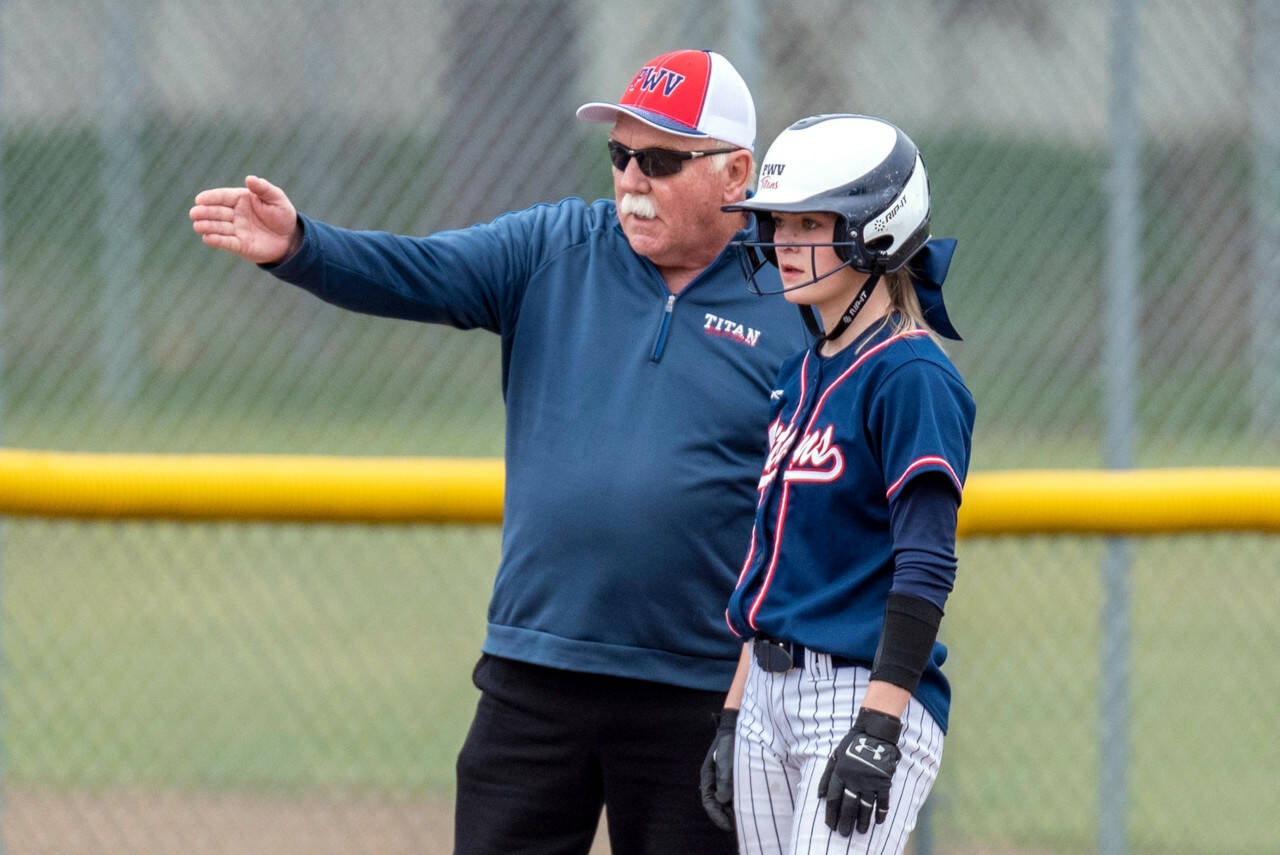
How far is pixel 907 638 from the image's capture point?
2.26 m

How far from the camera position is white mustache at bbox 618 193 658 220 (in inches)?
113

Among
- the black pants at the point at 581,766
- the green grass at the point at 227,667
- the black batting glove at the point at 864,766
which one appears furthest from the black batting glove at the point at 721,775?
the green grass at the point at 227,667

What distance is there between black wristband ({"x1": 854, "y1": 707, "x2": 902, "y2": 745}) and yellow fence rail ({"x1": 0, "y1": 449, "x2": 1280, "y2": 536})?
1.27 meters

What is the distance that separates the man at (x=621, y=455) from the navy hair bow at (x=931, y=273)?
1.38ft

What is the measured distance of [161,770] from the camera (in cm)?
479

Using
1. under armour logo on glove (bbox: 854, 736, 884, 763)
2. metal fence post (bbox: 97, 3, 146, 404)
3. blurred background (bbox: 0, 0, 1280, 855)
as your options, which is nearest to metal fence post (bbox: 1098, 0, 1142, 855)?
blurred background (bbox: 0, 0, 1280, 855)

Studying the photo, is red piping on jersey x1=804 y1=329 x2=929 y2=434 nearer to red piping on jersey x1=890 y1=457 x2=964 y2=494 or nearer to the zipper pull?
red piping on jersey x1=890 y1=457 x2=964 y2=494

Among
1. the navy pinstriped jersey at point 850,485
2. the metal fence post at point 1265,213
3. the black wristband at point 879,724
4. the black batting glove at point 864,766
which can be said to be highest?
the metal fence post at point 1265,213

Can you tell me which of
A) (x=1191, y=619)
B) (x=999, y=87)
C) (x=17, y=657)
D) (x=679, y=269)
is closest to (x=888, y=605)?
(x=679, y=269)

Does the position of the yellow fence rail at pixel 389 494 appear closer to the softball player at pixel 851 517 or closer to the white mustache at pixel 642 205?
the white mustache at pixel 642 205

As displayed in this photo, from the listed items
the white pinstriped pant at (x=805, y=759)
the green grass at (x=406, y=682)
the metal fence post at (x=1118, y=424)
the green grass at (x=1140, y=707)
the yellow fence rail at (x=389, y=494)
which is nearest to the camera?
the white pinstriped pant at (x=805, y=759)

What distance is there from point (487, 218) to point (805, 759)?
1937 mm

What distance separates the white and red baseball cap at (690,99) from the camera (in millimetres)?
2857

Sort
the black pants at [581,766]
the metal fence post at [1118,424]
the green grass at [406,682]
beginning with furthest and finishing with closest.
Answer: the green grass at [406,682], the metal fence post at [1118,424], the black pants at [581,766]
